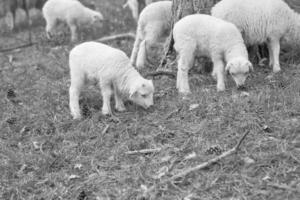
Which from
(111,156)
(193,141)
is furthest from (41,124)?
(193,141)

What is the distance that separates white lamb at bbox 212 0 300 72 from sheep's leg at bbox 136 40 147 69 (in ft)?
4.59

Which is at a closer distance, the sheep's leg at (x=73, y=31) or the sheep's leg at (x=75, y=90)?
the sheep's leg at (x=75, y=90)

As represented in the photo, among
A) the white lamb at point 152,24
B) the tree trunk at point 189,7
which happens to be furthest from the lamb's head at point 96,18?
the tree trunk at point 189,7

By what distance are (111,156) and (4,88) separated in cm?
356

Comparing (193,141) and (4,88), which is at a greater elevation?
(193,141)

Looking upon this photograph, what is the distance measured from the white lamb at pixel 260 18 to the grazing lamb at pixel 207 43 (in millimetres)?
713

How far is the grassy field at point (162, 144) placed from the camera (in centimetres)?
501

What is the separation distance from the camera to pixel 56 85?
848 cm

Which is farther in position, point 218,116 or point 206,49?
point 206,49

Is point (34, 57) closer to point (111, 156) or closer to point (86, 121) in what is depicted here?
point (86, 121)

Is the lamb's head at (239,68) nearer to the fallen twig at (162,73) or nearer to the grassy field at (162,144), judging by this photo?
the grassy field at (162,144)

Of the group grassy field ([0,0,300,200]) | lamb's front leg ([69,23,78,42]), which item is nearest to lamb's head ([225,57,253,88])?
grassy field ([0,0,300,200])

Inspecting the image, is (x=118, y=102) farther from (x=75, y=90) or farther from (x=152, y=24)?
(x=152, y=24)

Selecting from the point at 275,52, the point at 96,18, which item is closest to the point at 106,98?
the point at 275,52
